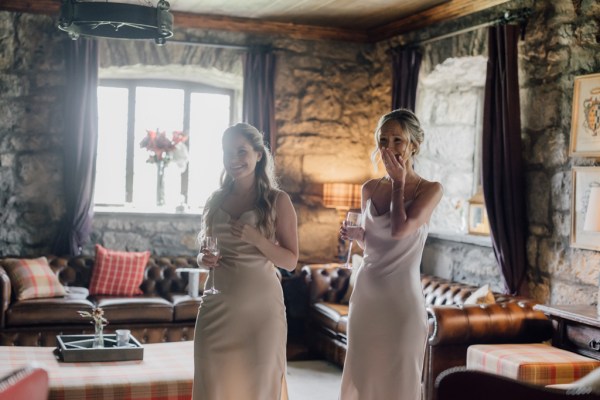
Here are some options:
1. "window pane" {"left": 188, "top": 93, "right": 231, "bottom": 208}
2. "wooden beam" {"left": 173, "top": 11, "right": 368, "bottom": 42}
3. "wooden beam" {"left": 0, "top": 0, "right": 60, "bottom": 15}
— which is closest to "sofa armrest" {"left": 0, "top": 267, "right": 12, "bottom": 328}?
"window pane" {"left": 188, "top": 93, "right": 231, "bottom": 208}

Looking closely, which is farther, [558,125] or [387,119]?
[558,125]

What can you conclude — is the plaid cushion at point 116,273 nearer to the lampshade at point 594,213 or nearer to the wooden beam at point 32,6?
the wooden beam at point 32,6

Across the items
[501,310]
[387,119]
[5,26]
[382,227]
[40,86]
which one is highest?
[5,26]

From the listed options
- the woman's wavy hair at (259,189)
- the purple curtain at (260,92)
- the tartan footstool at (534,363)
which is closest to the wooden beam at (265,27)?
the purple curtain at (260,92)

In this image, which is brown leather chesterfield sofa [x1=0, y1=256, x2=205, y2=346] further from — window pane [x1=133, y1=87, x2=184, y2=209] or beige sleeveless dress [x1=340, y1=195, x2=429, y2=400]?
beige sleeveless dress [x1=340, y1=195, x2=429, y2=400]

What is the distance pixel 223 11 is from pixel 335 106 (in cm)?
144

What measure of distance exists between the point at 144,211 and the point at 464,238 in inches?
113

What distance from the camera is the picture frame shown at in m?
4.88

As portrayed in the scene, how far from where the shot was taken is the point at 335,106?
7613 millimetres

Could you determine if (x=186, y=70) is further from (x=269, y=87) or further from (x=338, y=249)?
(x=338, y=249)

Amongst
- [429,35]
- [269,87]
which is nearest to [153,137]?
[269,87]

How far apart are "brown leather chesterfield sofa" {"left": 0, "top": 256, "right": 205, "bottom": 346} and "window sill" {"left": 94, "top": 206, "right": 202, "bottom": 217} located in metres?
0.52

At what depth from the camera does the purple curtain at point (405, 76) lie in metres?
6.78

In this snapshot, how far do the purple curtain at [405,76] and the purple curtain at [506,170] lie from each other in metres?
1.19
